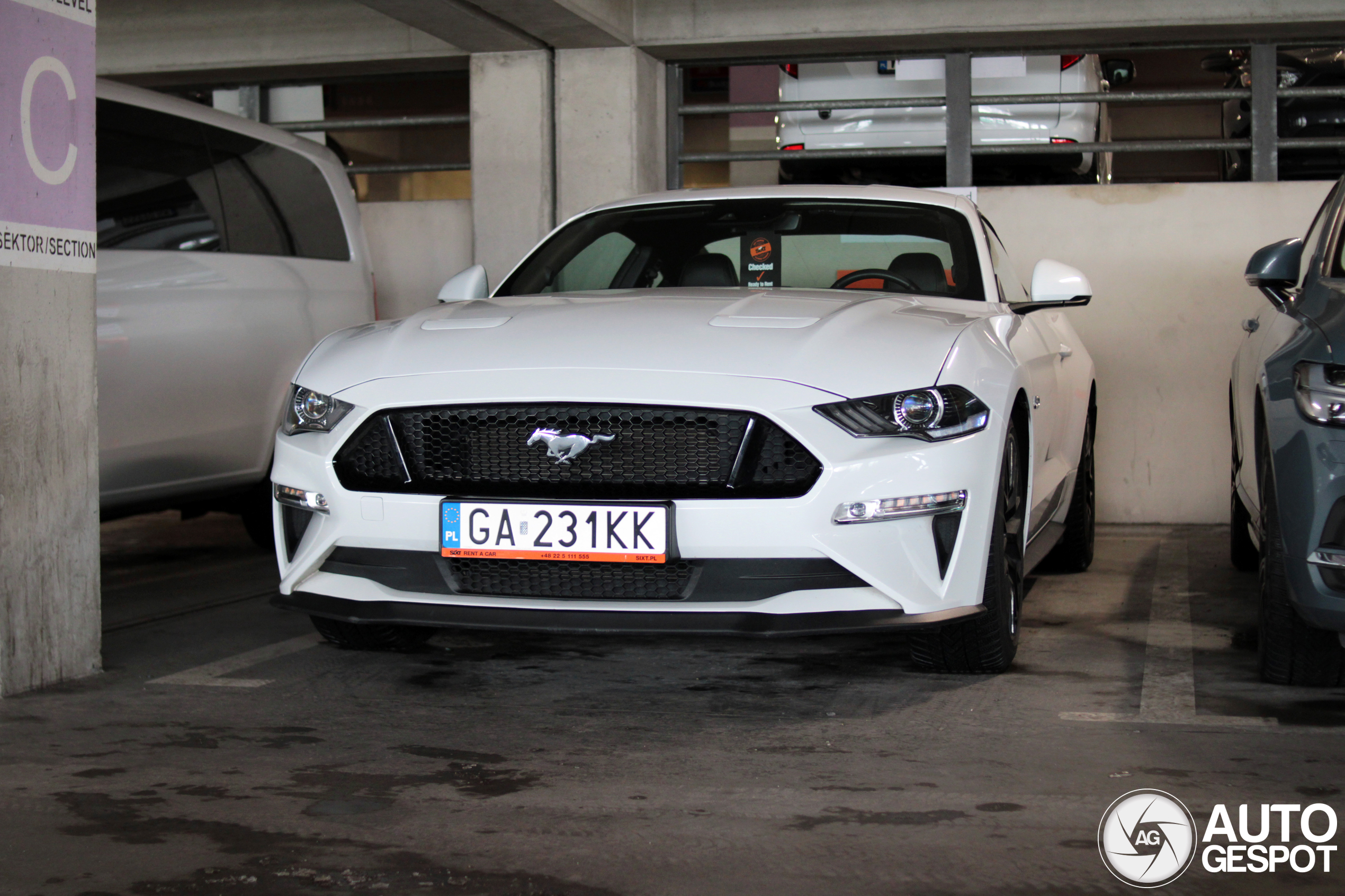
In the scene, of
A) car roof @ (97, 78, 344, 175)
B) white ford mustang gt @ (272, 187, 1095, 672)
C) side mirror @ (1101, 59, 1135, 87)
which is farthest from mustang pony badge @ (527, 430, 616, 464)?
side mirror @ (1101, 59, 1135, 87)

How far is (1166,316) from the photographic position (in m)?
7.98

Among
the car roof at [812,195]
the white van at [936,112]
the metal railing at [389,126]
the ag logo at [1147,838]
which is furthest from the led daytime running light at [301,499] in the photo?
the white van at [936,112]

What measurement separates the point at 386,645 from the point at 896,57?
5.48 metres

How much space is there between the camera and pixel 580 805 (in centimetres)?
286

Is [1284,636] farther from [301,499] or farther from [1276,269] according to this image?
[301,499]

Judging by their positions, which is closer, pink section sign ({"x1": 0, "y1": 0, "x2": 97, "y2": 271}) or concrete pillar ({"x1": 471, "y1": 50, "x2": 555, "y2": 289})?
pink section sign ({"x1": 0, "y1": 0, "x2": 97, "y2": 271})

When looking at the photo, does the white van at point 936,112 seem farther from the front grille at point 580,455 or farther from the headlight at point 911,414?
the front grille at point 580,455

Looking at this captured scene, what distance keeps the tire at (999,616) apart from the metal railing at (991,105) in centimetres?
473

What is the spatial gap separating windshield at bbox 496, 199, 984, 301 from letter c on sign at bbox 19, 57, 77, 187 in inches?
55.0

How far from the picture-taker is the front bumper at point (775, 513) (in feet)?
10.9

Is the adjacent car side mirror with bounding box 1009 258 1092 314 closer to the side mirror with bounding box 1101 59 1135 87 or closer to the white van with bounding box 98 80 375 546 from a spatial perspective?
the white van with bounding box 98 80 375 546

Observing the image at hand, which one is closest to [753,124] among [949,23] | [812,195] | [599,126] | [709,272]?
[599,126]

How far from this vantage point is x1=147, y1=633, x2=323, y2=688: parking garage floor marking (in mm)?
4031

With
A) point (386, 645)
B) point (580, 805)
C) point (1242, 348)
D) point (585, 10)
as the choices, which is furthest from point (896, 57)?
point (580, 805)
